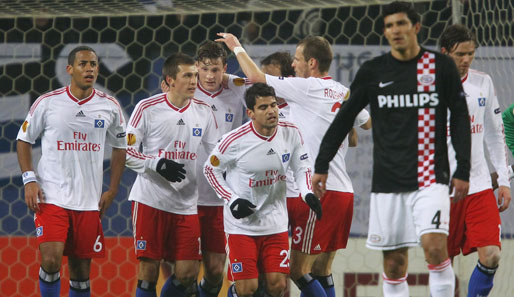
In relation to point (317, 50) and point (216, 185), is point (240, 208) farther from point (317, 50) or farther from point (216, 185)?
point (317, 50)

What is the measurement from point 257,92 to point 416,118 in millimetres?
1333

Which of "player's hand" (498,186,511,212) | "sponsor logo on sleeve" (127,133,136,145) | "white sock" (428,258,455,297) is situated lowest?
"white sock" (428,258,455,297)

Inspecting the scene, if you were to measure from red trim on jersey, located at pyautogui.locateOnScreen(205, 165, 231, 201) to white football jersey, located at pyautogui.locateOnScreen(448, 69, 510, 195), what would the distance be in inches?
50.7

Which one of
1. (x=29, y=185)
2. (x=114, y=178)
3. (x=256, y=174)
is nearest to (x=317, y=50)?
(x=256, y=174)

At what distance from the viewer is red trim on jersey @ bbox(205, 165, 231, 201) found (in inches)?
193

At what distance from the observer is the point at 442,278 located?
4031 millimetres

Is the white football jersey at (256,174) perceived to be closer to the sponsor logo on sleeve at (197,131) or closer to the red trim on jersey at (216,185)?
the red trim on jersey at (216,185)

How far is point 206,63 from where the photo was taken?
546 centimetres

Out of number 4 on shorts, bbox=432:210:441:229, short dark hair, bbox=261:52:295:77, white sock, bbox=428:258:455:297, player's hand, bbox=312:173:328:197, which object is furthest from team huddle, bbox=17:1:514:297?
number 4 on shorts, bbox=432:210:441:229

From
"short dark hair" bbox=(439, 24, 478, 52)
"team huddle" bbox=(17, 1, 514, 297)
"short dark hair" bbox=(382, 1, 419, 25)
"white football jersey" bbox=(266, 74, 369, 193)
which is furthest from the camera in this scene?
"white football jersey" bbox=(266, 74, 369, 193)

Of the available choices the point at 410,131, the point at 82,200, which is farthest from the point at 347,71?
the point at 410,131

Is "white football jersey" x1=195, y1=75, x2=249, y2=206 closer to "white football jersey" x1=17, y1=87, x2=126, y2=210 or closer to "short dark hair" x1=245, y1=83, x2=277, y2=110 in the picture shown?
"short dark hair" x1=245, y1=83, x2=277, y2=110

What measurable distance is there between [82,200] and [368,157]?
2839 millimetres

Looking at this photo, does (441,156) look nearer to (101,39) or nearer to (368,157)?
(368,157)
